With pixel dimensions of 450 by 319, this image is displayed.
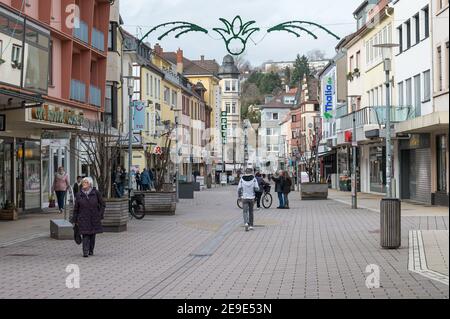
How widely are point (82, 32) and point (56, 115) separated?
6.62 m

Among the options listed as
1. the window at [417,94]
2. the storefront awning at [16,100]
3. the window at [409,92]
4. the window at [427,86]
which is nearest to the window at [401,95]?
the window at [409,92]

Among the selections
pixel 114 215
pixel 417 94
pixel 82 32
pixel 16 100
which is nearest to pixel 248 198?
pixel 114 215

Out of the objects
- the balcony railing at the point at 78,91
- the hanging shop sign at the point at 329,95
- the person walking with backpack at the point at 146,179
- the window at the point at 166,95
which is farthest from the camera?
the window at the point at 166,95

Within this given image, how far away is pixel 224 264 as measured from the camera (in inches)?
531

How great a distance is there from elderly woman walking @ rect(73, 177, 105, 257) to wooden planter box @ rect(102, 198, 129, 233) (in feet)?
14.6

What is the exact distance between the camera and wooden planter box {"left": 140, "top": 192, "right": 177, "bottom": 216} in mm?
26859

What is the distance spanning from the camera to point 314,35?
46.6 feet

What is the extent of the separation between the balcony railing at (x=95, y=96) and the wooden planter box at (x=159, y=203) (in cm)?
912

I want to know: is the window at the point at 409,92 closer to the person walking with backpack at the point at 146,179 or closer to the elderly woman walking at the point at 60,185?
the person walking with backpack at the point at 146,179

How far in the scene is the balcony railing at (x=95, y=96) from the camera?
1358 inches

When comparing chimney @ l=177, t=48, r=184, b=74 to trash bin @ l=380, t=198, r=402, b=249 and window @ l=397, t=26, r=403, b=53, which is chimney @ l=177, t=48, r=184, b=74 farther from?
trash bin @ l=380, t=198, r=402, b=249

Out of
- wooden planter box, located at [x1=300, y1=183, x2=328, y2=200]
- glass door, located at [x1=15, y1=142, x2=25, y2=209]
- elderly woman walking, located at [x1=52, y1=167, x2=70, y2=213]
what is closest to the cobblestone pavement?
elderly woman walking, located at [x1=52, y1=167, x2=70, y2=213]

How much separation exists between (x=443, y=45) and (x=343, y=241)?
14.1 metres
